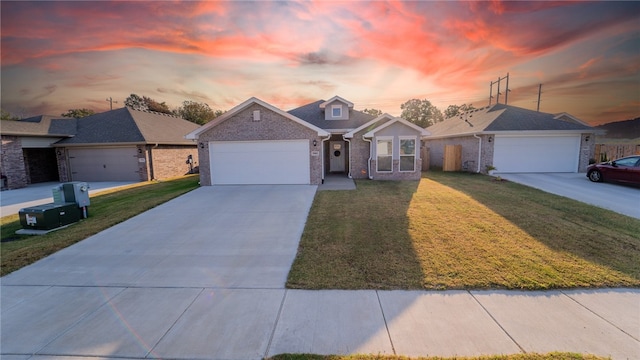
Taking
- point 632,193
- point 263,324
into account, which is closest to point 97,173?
point 263,324

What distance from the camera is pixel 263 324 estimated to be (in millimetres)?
3402

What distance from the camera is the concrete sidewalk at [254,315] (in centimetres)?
301

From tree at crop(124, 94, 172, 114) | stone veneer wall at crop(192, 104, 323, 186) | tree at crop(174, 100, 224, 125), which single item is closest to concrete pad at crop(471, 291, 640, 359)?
stone veneer wall at crop(192, 104, 323, 186)

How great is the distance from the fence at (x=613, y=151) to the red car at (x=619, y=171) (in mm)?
6992

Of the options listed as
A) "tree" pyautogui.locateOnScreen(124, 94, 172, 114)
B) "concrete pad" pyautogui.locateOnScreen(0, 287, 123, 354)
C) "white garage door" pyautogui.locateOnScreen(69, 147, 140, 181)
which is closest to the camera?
"concrete pad" pyautogui.locateOnScreen(0, 287, 123, 354)

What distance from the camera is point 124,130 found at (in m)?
17.9

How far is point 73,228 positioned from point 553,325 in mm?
11079

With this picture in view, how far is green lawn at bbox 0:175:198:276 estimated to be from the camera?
582 cm

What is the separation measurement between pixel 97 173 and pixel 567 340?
23.4 metres

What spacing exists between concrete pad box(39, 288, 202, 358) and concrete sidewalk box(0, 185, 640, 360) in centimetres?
2

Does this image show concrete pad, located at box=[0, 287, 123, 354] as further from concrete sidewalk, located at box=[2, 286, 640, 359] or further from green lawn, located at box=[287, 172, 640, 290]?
green lawn, located at box=[287, 172, 640, 290]

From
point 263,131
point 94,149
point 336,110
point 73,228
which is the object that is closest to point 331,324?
point 73,228

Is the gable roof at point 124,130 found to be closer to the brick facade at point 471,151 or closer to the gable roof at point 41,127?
the gable roof at point 41,127

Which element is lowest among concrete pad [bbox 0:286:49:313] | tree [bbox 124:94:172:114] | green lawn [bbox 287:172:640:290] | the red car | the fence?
concrete pad [bbox 0:286:49:313]
